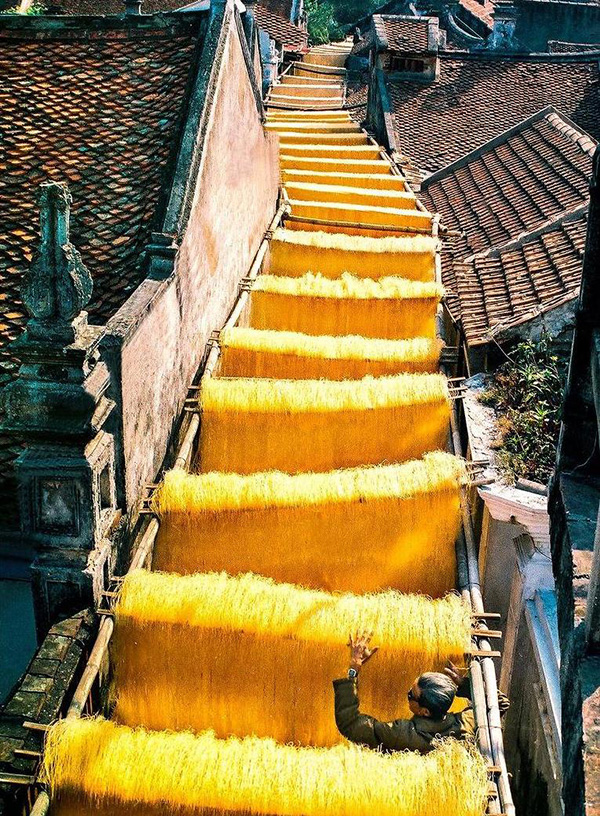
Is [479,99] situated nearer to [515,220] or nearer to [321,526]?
[515,220]

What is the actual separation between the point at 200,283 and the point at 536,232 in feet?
21.0

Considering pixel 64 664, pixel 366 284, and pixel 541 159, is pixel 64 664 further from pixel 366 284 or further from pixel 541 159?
pixel 541 159

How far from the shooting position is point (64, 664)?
8.04 meters

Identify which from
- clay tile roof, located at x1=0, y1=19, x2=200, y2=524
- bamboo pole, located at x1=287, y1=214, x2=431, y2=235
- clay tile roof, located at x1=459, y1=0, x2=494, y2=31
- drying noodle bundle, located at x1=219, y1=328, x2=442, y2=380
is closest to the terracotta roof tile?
clay tile roof, located at x1=459, y1=0, x2=494, y2=31

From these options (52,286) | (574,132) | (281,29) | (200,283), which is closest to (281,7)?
(281,29)

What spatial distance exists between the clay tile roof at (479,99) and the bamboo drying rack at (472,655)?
1595 cm

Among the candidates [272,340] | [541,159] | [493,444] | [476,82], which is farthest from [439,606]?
[476,82]

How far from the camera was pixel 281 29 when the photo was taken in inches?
1638

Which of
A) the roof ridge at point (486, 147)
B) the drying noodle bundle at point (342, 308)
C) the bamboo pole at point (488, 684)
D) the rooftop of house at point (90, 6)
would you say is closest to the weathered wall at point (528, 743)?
the bamboo pole at point (488, 684)

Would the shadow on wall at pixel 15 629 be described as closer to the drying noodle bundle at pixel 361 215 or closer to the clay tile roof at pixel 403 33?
the drying noodle bundle at pixel 361 215

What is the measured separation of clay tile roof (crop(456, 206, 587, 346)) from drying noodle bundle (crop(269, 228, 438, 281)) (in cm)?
107

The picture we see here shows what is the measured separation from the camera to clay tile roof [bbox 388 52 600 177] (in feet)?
84.4

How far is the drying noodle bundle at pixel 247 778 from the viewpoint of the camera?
678cm

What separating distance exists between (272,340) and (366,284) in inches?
124
